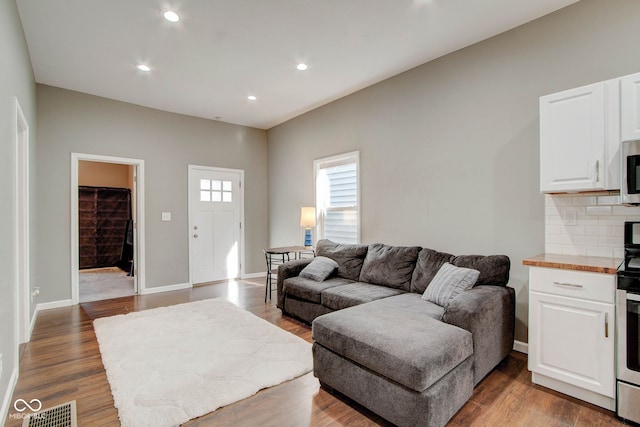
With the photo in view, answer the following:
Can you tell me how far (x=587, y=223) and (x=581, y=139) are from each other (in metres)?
0.69

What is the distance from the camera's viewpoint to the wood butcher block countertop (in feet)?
6.55

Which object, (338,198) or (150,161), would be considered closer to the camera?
(338,198)

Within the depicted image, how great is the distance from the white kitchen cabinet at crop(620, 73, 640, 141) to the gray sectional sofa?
1185 mm

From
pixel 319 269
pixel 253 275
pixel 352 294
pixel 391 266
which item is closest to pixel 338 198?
pixel 319 269

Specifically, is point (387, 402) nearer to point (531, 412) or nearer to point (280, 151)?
point (531, 412)

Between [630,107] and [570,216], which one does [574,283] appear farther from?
[630,107]

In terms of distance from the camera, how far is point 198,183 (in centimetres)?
559

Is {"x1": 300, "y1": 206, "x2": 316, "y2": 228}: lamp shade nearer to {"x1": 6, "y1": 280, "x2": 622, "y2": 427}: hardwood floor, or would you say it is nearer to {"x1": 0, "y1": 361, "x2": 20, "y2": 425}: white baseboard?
{"x1": 6, "y1": 280, "x2": 622, "y2": 427}: hardwood floor

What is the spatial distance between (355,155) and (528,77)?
217 cm

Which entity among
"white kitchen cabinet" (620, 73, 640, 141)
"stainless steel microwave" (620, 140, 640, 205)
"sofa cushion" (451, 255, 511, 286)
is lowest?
"sofa cushion" (451, 255, 511, 286)

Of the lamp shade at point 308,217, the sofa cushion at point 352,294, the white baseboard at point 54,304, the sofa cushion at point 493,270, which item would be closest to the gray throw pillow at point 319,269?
the sofa cushion at point 352,294

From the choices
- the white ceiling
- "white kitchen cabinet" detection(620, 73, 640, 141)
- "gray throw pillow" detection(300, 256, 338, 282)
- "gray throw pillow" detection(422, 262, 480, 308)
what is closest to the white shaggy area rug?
"gray throw pillow" detection(300, 256, 338, 282)

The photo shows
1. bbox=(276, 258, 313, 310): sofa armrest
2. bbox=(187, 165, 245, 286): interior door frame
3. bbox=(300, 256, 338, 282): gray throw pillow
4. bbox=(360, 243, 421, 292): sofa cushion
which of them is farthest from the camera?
bbox=(187, 165, 245, 286): interior door frame

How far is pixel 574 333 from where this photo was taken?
6.89ft
